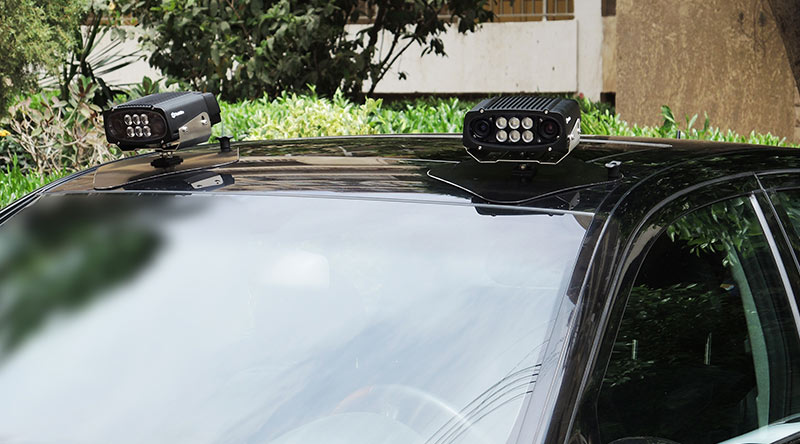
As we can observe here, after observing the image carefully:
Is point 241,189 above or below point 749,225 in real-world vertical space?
above

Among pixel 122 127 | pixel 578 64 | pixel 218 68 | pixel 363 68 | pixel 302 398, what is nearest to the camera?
pixel 302 398

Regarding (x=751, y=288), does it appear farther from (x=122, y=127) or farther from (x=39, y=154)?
(x=39, y=154)

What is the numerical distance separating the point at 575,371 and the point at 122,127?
1384 millimetres

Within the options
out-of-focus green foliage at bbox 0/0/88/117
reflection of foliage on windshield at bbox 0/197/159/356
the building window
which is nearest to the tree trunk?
out-of-focus green foliage at bbox 0/0/88/117

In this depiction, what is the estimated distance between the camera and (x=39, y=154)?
23.9ft

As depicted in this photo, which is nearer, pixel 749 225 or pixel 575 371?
pixel 575 371

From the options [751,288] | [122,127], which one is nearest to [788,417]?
[751,288]

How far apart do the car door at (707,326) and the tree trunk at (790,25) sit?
4945 millimetres

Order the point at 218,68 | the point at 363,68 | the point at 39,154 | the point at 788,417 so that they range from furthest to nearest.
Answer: the point at 363,68 → the point at 218,68 → the point at 39,154 → the point at 788,417

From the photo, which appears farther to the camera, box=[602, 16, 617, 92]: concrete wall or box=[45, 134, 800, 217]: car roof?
box=[602, 16, 617, 92]: concrete wall

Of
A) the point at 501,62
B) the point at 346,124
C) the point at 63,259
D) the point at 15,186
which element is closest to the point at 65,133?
the point at 15,186

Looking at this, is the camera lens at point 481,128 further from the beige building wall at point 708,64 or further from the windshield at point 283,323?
the beige building wall at point 708,64

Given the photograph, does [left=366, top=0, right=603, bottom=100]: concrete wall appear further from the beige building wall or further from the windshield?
the windshield

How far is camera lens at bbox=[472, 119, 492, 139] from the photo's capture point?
81.8 inches
